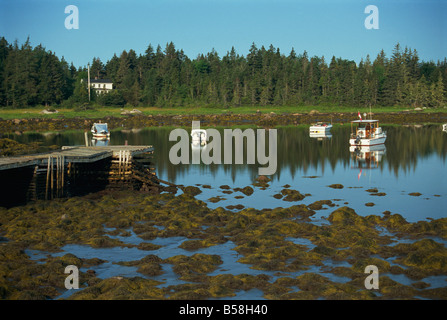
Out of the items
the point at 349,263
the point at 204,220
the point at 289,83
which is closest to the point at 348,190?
the point at 204,220

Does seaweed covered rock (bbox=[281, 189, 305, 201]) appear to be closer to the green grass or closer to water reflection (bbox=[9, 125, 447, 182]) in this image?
water reflection (bbox=[9, 125, 447, 182])

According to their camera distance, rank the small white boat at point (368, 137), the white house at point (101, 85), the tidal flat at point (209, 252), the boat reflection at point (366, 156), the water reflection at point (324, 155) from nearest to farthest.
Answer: the tidal flat at point (209, 252) < the water reflection at point (324, 155) < the boat reflection at point (366, 156) < the small white boat at point (368, 137) < the white house at point (101, 85)

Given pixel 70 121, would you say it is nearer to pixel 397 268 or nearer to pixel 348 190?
Answer: pixel 348 190

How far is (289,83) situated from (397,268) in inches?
5918

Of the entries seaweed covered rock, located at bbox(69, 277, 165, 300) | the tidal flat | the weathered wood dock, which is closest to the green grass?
the weathered wood dock

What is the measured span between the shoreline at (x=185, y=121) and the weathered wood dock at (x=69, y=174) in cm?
6522

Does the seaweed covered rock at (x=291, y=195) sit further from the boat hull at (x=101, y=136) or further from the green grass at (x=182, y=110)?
the green grass at (x=182, y=110)

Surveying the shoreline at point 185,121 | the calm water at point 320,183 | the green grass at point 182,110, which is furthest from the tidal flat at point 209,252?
the green grass at point 182,110

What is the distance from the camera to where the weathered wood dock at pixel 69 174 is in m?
32.7

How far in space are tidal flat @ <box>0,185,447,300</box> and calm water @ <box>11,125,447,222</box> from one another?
4.01 metres

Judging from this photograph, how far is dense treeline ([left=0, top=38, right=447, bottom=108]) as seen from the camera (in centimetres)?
14775

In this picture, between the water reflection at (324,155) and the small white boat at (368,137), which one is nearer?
the water reflection at (324,155)

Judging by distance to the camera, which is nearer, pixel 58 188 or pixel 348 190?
pixel 58 188
